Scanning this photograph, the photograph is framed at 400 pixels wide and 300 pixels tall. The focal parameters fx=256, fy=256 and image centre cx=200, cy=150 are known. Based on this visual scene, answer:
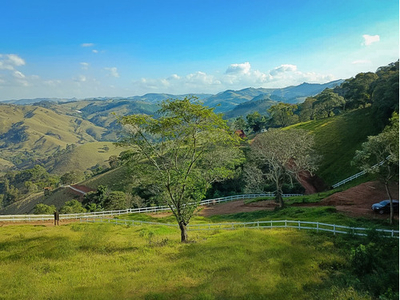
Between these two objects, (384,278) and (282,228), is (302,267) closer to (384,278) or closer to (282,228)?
(384,278)

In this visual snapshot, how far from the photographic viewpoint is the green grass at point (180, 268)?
1130 centimetres

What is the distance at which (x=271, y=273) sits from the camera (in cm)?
1281

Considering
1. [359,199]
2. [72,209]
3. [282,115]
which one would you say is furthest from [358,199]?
[282,115]

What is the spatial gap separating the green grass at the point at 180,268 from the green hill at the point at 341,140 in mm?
31851

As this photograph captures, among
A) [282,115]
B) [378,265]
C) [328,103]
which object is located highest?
[328,103]

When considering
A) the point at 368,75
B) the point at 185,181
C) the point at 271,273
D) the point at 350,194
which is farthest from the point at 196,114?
the point at 368,75

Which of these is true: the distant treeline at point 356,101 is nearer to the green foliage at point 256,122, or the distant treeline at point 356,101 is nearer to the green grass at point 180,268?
the green foliage at point 256,122

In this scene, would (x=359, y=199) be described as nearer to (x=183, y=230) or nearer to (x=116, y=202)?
(x=183, y=230)

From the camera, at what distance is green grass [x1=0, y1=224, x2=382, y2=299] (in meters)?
11.3

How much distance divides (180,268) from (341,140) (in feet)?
177

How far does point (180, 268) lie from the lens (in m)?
14.1

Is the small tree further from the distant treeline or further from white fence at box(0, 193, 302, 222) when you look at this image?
the distant treeline

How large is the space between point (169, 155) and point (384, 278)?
15548mm

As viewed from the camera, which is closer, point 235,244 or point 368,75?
point 235,244
